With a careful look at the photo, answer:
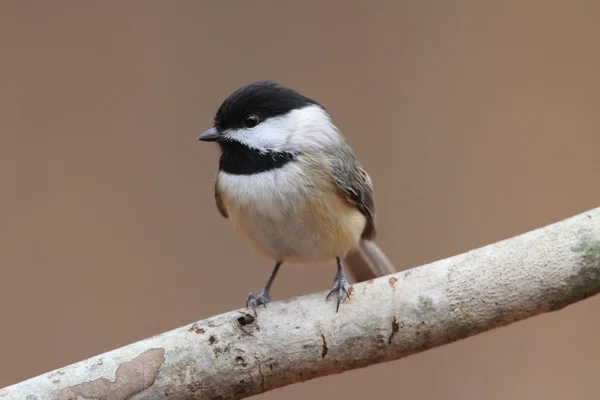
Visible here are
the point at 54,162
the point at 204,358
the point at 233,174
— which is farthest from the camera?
the point at 54,162

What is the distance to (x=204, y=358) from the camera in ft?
4.59

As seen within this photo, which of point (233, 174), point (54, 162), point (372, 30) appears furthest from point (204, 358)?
point (372, 30)

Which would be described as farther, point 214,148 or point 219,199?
point 214,148

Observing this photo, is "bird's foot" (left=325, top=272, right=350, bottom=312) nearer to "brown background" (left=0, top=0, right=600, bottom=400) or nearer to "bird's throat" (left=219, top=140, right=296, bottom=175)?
"bird's throat" (left=219, top=140, right=296, bottom=175)

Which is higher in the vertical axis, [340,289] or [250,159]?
[250,159]

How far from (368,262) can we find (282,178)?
1.68 feet

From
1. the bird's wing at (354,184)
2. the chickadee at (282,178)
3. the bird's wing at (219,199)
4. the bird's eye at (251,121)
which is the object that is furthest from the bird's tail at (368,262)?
the bird's eye at (251,121)


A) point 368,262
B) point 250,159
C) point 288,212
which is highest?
point 250,159

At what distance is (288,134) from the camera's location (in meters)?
1.70

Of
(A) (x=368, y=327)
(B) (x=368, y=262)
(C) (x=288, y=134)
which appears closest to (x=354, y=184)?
(C) (x=288, y=134)

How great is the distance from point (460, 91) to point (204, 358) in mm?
1829

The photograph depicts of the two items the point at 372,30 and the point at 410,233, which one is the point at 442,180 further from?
the point at 372,30

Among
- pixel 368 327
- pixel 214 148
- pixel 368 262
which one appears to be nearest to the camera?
pixel 368 327

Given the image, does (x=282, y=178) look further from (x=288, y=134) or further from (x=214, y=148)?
(x=214, y=148)
